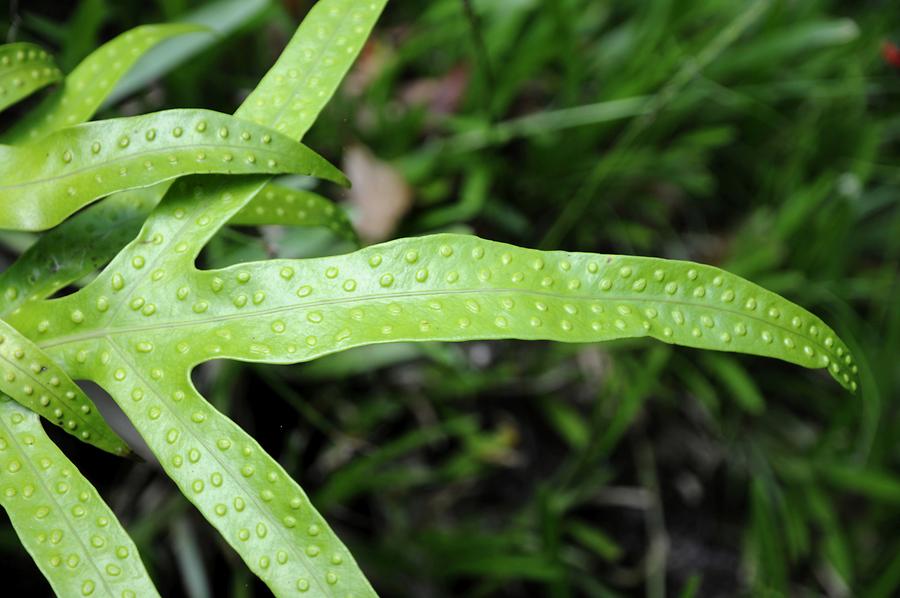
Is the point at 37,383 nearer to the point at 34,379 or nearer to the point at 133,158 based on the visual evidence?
the point at 34,379

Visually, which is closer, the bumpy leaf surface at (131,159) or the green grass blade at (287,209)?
the bumpy leaf surface at (131,159)

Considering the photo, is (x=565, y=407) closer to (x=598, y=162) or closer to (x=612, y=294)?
(x=598, y=162)

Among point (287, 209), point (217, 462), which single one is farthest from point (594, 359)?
point (217, 462)

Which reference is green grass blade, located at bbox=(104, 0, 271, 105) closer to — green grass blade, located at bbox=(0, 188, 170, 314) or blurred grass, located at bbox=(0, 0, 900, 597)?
blurred grass, located at bbox=(0, 0, 900, 597)

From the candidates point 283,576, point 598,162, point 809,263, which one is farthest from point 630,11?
point 283,576

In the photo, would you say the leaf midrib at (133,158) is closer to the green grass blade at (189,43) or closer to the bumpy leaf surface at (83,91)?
the bumpy leaf surface at (83,91)

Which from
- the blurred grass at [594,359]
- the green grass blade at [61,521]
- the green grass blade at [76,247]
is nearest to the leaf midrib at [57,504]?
the green grass blade at [61,521]
